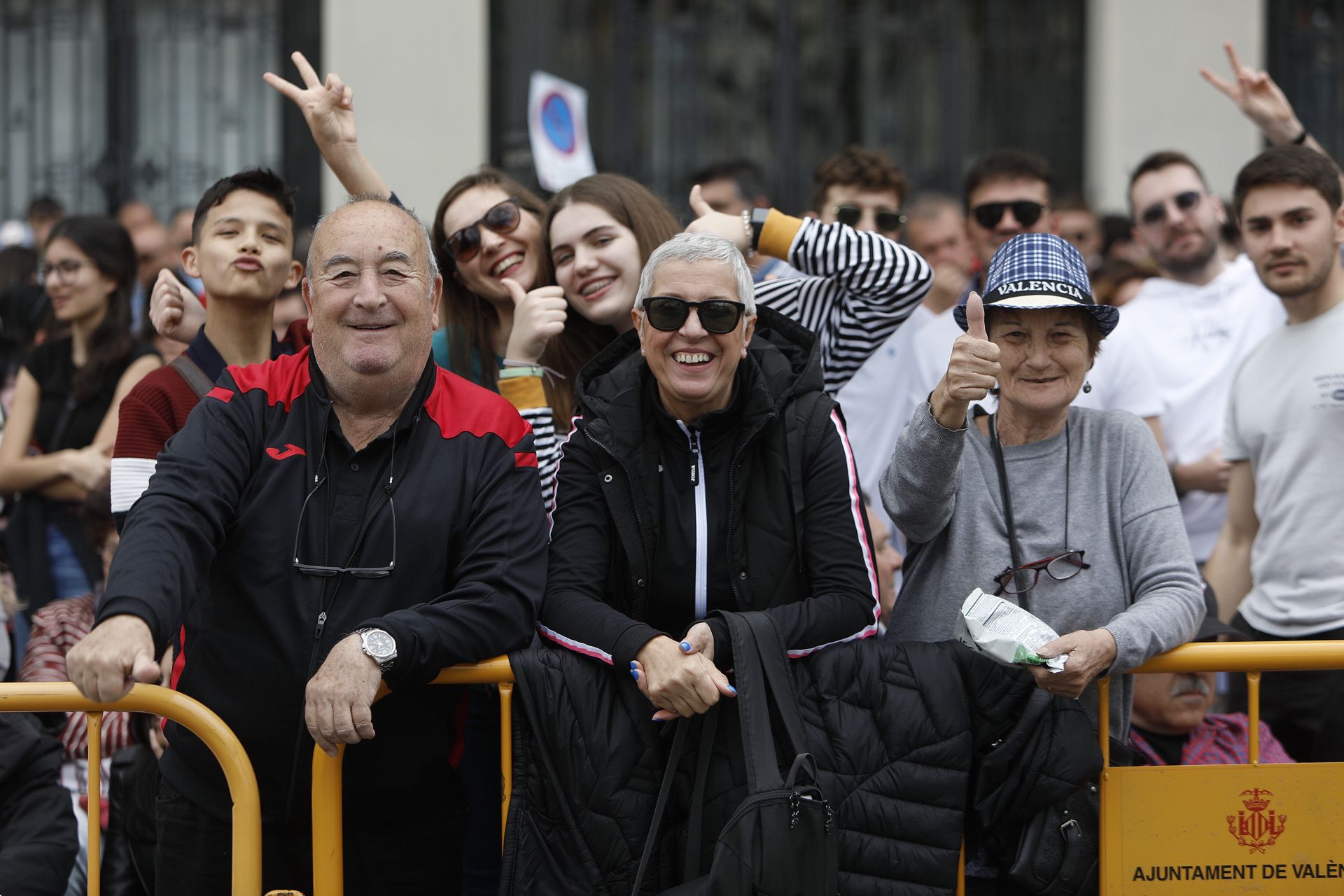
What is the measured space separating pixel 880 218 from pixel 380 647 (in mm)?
2866

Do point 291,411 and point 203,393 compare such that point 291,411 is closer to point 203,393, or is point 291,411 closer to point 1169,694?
point 203,393

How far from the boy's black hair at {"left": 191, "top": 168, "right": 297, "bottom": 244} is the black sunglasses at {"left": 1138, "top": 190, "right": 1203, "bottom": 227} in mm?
3450

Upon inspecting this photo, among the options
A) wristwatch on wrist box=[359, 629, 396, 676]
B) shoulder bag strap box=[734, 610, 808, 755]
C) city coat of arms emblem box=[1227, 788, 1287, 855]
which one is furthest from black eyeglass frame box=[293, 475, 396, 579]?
city coat of arms emblem box=[1227, 788, 1287, 855]

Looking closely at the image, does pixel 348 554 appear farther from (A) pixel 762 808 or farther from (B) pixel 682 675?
(A) pixel 762 808

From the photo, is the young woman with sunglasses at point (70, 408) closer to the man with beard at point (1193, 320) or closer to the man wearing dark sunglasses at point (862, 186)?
the man wearing dark sunglasses at point (862, 186)

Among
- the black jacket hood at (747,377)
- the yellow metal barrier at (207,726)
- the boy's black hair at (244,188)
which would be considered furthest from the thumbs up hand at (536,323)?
the yellow metal barrier at (207,726)

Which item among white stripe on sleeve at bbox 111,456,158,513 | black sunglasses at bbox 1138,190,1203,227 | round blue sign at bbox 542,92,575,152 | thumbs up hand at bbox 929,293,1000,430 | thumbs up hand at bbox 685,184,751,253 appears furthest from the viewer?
round blue sign at bbox 542,92,575,152

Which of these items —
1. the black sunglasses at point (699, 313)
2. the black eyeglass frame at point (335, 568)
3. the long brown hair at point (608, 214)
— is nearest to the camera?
the black eyeglass frame at point (335, 568)

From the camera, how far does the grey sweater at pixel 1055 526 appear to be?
3355 millimetres

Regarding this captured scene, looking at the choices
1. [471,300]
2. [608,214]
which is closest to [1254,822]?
[608,214]

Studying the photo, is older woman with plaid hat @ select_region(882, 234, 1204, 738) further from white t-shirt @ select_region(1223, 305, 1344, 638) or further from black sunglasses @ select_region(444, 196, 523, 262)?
black sunglasses @ select_region(444, 196, 523, 262)

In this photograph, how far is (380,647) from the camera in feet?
9.61

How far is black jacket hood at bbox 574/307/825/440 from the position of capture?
3383mm

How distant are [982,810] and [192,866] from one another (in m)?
1.80
